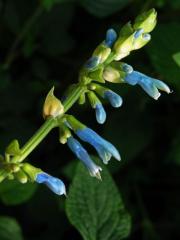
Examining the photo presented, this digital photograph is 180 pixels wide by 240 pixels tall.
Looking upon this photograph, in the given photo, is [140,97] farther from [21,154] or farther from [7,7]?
[21,154]

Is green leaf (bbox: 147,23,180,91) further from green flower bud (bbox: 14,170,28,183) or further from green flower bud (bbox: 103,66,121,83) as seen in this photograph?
green flower bud (bbox: 14,170,28,183)

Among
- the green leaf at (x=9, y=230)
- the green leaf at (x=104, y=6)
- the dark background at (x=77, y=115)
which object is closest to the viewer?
the green leaf at (x=9, y=230)

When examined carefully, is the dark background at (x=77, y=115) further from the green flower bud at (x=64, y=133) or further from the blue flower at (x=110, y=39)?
the green flower bud at (x=64, y=133)

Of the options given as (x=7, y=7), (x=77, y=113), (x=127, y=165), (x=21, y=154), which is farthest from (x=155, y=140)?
(x=21, y=154)

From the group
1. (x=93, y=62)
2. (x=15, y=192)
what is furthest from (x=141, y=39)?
(x=15, y=192)

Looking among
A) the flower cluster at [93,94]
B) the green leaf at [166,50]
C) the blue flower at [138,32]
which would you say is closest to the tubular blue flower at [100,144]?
the flower cluster at [93,94]
